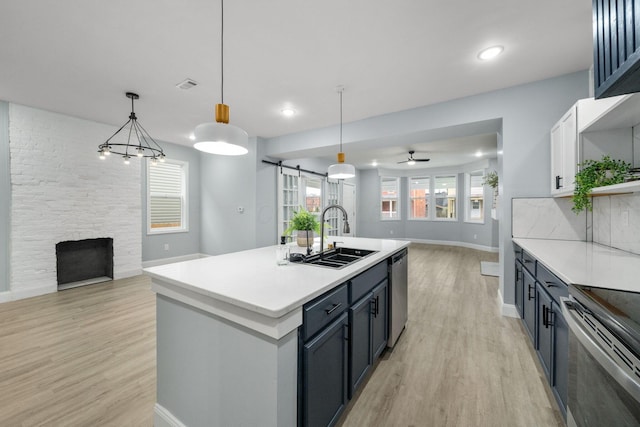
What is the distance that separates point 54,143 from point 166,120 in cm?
167

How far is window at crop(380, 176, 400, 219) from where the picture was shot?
368 inches

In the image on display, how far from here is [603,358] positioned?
→ 904mm

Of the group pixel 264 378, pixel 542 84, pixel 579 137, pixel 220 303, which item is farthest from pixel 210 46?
pixel 542 84

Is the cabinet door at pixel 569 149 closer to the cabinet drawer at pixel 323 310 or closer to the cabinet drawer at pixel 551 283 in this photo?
the cabinet drawer at pixel 551 283

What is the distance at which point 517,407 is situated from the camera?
1.71 metres

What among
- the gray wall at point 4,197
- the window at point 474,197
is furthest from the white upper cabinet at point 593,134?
the gray wall at point 4,197

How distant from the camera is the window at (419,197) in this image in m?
8.97

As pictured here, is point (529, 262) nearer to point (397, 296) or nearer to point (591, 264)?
point (591, 264)

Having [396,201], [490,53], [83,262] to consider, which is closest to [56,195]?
[83,262]

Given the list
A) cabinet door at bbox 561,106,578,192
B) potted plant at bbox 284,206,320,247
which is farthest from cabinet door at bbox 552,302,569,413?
potted plant at bbox 284,206,320,247

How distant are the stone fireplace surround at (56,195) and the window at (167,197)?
1.52 feet

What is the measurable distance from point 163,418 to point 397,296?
194 centimetres

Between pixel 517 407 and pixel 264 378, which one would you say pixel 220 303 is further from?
pixel 517 407

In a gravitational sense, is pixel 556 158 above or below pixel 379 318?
above
